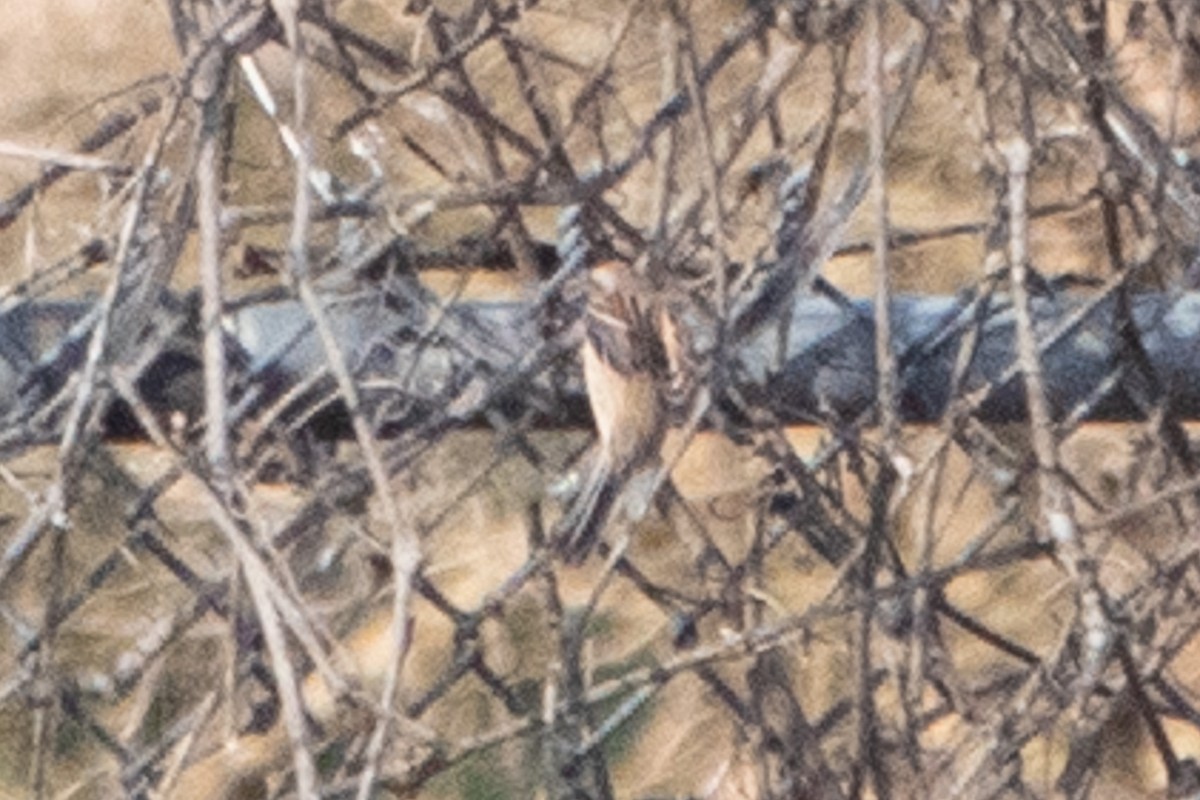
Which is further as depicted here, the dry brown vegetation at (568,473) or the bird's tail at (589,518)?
the bird's tail at (589,518)

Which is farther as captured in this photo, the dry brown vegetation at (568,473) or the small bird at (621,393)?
the small bird at (621,393)

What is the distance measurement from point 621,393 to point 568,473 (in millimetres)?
A: 283

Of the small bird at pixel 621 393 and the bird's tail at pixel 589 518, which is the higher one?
the small bird at pixel 621 393

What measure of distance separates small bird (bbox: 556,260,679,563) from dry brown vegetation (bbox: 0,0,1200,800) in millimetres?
36

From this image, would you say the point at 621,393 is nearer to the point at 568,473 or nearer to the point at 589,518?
the point at 589,518

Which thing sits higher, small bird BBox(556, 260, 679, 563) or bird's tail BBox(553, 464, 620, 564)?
small bird BBox(556, 260, 679, 563)

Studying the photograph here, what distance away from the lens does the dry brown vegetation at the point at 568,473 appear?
1.71m

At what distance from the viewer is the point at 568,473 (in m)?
2.39

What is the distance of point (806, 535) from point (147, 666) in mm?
631

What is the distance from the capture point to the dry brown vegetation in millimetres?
1707

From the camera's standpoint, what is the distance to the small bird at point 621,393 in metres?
2.04

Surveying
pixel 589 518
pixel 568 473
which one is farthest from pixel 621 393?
pixel 568 473

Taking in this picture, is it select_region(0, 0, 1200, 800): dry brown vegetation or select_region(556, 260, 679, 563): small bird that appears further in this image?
select_region(556, 260, 679, 563): small bird

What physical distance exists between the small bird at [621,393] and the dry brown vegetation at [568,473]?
0.04 metres
